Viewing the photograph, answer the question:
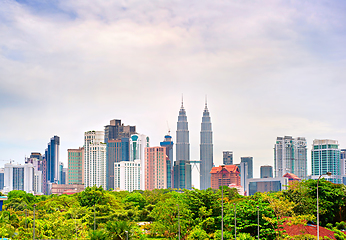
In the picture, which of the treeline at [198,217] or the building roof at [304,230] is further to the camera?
the building roof at [304,230]

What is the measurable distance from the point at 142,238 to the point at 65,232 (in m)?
9.36

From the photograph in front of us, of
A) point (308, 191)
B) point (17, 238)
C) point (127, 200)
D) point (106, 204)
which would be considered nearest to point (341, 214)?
point (308, 191)

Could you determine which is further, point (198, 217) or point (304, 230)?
point (198, 217)

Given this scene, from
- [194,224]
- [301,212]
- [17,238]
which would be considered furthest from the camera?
[301,212]

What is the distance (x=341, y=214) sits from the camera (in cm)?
6594

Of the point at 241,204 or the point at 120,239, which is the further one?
the point at 241,204

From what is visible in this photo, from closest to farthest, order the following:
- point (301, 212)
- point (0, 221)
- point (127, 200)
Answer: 1. point (0, 221)
2. point (301, 212)
3. point (127, 200)

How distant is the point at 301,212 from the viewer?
64.8 m

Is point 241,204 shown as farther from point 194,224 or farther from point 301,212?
point 301,212

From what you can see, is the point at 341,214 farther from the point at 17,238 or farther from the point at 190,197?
the point at 17,238

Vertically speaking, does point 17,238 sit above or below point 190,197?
below

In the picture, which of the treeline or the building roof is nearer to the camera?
the treeline

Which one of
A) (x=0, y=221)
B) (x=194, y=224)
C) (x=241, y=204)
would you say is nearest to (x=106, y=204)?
(x=0, y=221)

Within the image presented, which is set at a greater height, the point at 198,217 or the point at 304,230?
the point at 198,217
